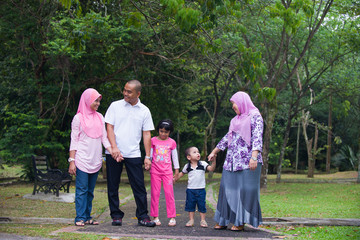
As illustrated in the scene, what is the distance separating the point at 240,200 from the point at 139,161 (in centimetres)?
165

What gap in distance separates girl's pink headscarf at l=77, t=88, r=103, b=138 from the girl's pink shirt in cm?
7

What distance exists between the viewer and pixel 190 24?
25.8 ft

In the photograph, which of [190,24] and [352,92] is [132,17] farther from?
[352,92]

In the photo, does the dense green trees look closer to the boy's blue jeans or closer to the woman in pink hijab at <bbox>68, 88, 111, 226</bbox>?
the woman in pink hijab at <bbox>68, 88, 111, 226</bbox>

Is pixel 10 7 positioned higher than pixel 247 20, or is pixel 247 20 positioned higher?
pixel 247 20

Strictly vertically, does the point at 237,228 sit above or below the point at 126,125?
below

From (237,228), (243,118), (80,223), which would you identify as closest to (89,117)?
(80,223)

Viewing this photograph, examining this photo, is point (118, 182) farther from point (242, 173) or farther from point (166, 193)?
point (242, 173)

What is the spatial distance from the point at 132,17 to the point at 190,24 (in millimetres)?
2175

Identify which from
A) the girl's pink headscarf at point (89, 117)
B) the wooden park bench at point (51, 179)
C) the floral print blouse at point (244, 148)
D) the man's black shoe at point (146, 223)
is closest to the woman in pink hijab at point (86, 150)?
the girl's pink headscarf at point (89, 117)

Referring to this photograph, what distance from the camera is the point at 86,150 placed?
292 inches

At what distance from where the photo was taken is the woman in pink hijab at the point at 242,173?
23.5ft

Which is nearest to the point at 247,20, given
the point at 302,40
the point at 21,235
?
the point at 302,40

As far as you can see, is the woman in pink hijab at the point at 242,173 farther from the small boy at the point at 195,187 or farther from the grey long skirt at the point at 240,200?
the small boy at the point at 195,187
